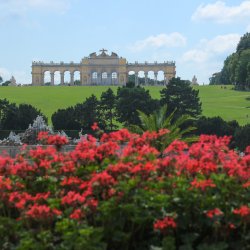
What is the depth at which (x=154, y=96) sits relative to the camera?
92250 mm

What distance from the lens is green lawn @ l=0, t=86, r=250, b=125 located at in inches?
2985

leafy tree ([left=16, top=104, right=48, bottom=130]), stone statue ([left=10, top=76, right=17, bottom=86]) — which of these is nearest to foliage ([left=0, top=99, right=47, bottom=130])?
leafy tree ([left=16, top=104, right=48, bottom=130])

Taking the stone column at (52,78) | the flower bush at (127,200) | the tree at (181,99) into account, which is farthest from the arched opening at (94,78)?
the flower bush at (127,200)

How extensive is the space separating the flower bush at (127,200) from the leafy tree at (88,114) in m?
49.2

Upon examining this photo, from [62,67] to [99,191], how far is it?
146 m

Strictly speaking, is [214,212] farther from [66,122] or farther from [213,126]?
[66,122]

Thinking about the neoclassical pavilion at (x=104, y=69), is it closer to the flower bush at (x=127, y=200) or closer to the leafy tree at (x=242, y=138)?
the leafy tree at (x=242, y=138)

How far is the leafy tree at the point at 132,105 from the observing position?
2291 inches

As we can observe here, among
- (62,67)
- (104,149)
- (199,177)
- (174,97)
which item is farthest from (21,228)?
(62,67)

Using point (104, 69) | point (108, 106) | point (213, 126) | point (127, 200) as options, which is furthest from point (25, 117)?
point (104, 69)

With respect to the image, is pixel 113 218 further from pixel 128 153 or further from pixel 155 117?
pixel 155 117

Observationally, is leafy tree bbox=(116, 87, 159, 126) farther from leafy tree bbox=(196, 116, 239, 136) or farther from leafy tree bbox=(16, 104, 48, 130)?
leafy tree bbox=(16, 104, 48, 130)

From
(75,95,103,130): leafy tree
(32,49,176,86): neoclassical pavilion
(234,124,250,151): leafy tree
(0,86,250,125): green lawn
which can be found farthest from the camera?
(32,49,176,86): neoclassical pavilion

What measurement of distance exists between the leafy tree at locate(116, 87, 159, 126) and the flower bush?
5023cm
